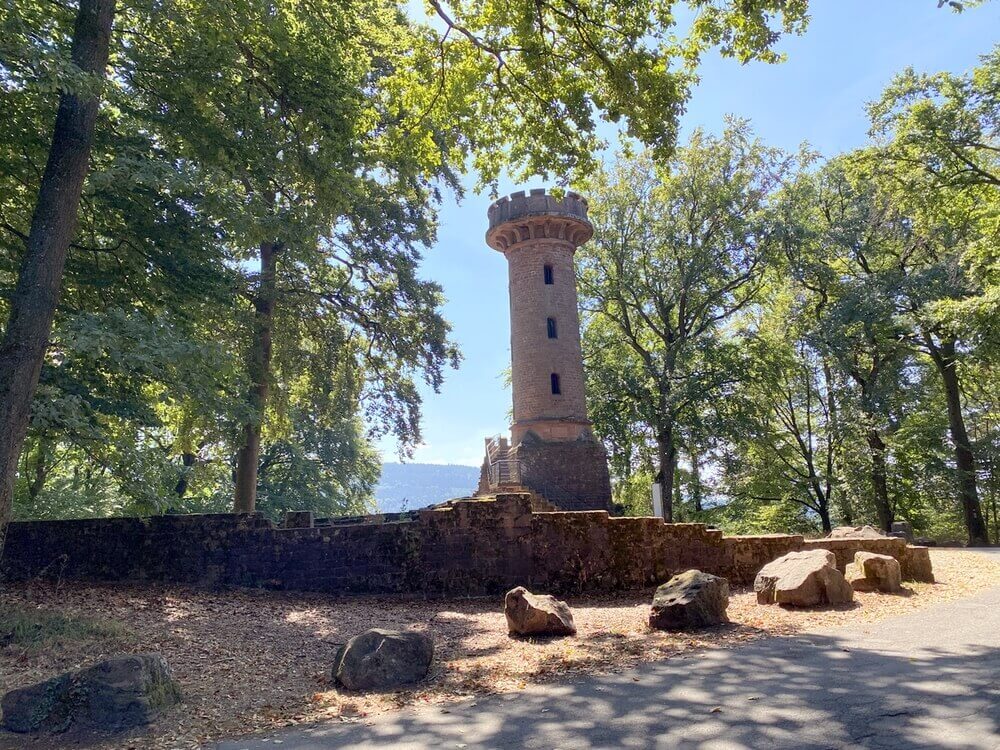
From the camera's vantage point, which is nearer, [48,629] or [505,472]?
[48,629]

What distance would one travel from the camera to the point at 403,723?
5.04m

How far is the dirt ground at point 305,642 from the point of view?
5668 millimetres

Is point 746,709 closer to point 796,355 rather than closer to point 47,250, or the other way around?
point 47,250

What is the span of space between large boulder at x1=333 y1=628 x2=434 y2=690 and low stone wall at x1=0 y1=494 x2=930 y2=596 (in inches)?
204

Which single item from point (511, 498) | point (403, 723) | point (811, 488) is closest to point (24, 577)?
point (511, 498)

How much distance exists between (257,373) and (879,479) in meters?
23.7

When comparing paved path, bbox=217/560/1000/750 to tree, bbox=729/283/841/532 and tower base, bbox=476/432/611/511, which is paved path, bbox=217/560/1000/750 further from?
tree, bbox=729/283/841/532

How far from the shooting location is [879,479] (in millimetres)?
25172

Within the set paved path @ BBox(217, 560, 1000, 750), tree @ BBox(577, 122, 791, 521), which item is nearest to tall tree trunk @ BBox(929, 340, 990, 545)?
tree @ BBox(577, 122, 791, 521)

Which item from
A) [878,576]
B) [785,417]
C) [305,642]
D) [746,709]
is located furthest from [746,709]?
[785,417]

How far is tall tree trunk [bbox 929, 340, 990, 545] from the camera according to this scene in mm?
23016

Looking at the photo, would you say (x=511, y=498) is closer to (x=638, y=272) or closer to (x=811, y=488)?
(x=638, y=272)

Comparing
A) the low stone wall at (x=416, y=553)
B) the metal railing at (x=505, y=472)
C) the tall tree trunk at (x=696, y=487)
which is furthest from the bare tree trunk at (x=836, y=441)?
the low stone wall at (x=416, y=553)

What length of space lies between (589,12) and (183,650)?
9885mm
